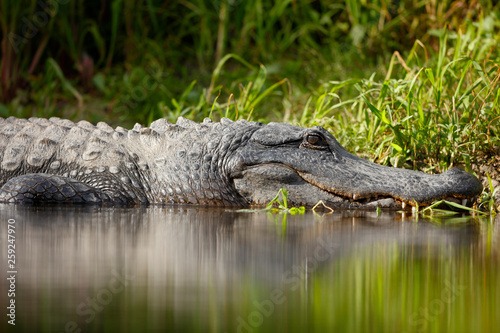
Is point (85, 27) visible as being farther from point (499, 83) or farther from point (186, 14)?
point (499, 83)

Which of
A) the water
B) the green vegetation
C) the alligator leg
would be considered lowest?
the water

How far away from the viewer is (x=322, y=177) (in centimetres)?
509

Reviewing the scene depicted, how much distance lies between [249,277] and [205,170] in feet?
9.75

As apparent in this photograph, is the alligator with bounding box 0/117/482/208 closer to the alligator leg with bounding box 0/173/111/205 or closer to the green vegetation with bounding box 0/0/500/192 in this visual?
the alligator leg with bounding box 0/173/111/205

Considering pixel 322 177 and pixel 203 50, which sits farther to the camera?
pixel 203 50

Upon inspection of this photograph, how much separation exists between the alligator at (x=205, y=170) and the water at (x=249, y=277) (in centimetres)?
100

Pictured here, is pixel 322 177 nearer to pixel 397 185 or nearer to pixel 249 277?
pixel 397 185

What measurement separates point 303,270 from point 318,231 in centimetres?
113

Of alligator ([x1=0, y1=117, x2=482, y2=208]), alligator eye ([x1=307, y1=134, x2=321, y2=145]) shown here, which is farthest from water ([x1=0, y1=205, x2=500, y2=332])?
alligator eye ([x1=307, y1=134, x2=321, y2=145])

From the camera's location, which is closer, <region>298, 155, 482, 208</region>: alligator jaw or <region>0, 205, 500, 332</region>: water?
<region>0, 205, 500, 332</region>: water

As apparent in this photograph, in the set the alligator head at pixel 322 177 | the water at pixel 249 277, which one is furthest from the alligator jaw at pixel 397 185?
the water at pixel 249 277

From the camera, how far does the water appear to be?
1.82 meters

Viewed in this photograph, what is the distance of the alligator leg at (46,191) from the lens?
491 cm

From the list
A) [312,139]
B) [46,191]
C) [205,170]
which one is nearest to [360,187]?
[312,139]
